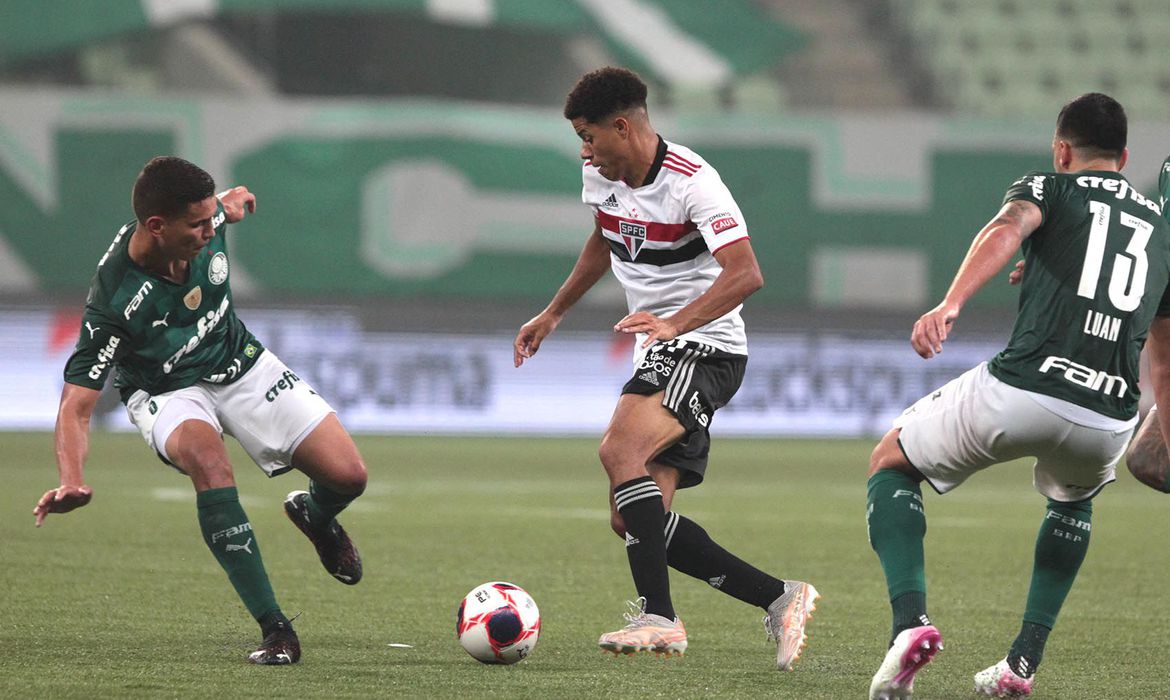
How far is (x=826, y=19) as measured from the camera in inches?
805

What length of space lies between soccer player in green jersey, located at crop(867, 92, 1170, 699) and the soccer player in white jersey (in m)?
0.71

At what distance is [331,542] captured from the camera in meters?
5.90

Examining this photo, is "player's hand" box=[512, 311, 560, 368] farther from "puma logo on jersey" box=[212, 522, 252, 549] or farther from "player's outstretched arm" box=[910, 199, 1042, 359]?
"player's outstretched arm" box=[910, 199, 1042, 359]

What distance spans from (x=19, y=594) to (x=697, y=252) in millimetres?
2996

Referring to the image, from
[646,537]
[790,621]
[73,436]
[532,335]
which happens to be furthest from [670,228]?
[73,436]

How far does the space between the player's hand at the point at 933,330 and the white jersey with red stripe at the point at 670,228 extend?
1.19 m

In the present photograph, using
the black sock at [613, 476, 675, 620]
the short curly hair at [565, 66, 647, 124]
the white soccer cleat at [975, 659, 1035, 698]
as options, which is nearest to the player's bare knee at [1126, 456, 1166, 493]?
the white soccer cleat at [975, 659, 1035, 698]

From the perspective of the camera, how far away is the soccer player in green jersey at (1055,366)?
4281 millimetres

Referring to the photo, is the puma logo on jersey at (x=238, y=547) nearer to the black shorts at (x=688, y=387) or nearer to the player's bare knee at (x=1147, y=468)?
the black shorts at (x=688, y=387)

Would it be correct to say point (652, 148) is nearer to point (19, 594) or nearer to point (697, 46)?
point (19, 594)

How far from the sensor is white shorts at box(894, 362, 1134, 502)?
4281 millimetres

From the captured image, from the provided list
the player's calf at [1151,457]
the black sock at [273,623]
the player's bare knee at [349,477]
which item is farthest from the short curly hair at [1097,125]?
the black sock at [273,623]

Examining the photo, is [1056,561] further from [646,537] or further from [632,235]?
[632,235]

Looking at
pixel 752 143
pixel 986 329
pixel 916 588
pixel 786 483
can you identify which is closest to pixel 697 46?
pixel 752 143
